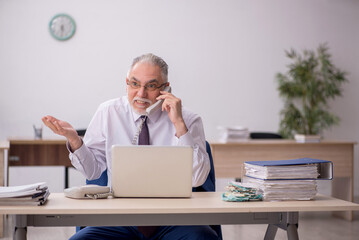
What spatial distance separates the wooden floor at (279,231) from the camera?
169 inches

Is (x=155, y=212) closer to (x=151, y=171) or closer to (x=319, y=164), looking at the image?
(x=151, y=171)

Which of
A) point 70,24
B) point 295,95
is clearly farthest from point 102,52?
point 295,95

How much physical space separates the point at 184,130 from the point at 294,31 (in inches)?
210

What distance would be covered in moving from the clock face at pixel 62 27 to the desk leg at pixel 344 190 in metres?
3.82

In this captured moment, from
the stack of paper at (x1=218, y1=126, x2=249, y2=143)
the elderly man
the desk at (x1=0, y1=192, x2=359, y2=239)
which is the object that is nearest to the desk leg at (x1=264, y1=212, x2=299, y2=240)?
the desk at (x1=0, y1=192, x2=359, y2=239)

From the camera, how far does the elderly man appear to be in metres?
2.18

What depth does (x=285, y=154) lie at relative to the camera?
509 centimetres

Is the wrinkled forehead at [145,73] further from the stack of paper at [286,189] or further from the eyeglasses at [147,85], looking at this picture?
the stack of paper at [286,189]

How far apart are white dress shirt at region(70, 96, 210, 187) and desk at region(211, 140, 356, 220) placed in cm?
245

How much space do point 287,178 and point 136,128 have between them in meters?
0.82

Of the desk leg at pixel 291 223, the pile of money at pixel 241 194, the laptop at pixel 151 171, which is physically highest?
the laptop at pixel 151 171

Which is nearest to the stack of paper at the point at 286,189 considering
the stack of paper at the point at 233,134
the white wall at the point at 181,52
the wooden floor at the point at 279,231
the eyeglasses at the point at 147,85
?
the eyeglasses at the point at 147,85

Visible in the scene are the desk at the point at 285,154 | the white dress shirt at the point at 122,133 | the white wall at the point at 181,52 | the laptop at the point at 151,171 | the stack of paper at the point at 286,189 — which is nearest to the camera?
the laptop at the point at 151,171

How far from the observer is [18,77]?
6402 millimetres
